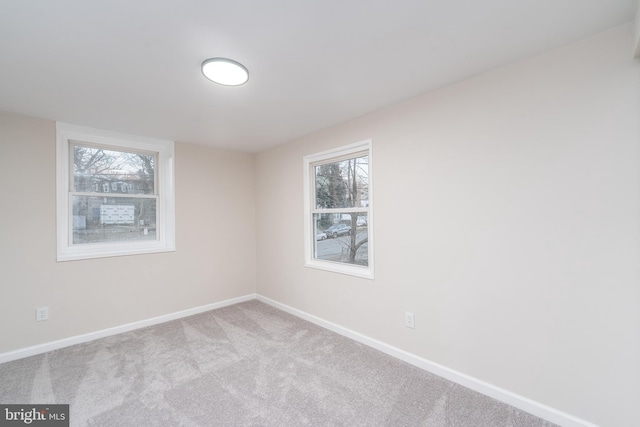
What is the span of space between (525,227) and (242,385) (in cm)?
234

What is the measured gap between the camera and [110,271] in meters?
3.05

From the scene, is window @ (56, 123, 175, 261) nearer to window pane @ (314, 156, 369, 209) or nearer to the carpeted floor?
the carpeted floor

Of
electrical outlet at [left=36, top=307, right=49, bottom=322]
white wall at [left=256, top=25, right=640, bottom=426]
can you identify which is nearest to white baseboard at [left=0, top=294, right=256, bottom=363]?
electrical outlet at [left=36, top=307, right=49, bottom=322]

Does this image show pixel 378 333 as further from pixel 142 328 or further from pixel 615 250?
pixel 142 328

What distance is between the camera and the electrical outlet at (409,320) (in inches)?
92.0

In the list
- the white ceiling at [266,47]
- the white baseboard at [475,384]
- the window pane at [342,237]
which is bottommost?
the white baseboard at [475,384]

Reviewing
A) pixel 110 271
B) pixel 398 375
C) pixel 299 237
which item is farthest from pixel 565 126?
pixel 110 271

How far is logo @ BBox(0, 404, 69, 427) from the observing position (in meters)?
1.73

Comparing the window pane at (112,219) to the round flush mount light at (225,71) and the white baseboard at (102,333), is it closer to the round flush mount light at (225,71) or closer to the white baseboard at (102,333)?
the white baseboard at (102,333)

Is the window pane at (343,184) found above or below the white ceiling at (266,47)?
below

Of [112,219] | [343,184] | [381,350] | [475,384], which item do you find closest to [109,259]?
[112,219]

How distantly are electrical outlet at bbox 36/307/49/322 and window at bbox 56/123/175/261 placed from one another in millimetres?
504

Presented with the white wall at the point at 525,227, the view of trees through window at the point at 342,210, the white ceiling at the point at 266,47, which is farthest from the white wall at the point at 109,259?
the white wall at the point at 525,227

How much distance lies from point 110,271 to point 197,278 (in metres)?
0.97
